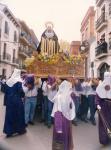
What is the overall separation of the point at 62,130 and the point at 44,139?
3.41 feet

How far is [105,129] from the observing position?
4.30m

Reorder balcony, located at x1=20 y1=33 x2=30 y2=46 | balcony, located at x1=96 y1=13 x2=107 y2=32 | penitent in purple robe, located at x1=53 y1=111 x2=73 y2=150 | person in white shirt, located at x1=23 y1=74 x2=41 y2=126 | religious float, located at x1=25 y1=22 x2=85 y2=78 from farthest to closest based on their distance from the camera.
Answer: balcony, located at x1=20 y1=33 x2=30 y2=46, balcony, located at x1=96 y1=13 x2=107 y2=32, religious float, located at x1=25 y1=22 x2=85 y2=78, person in white shirt, located at x1=23 y1=74 x2=41 y2=126, penitent in purple robe, located at x1=53 y1=111 x2=73 y2=150


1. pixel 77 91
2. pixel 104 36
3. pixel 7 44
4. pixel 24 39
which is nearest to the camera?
pixel 77 91

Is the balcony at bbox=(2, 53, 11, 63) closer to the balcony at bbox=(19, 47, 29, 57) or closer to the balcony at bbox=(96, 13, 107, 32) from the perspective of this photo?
the balcony at bbox=(19, 47, 29, 57)

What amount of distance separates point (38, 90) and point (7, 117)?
1.48m

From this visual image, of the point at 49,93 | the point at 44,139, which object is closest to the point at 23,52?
the point at 49,93

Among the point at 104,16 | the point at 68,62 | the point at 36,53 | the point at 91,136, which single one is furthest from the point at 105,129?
the point at 104,16

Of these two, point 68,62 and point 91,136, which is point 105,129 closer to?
point 91,136

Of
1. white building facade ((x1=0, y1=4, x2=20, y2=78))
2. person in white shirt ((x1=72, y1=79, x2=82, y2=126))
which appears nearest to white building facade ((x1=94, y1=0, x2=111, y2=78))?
white building facade ((x1=0, y1=4, x2=20, y2=78))

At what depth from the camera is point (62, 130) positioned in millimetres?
3525

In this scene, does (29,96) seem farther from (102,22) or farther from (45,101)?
(102,22)

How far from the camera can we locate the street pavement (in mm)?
4023

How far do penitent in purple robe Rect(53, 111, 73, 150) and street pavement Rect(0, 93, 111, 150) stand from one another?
443 millimetres

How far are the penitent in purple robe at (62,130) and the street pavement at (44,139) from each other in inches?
17.5
